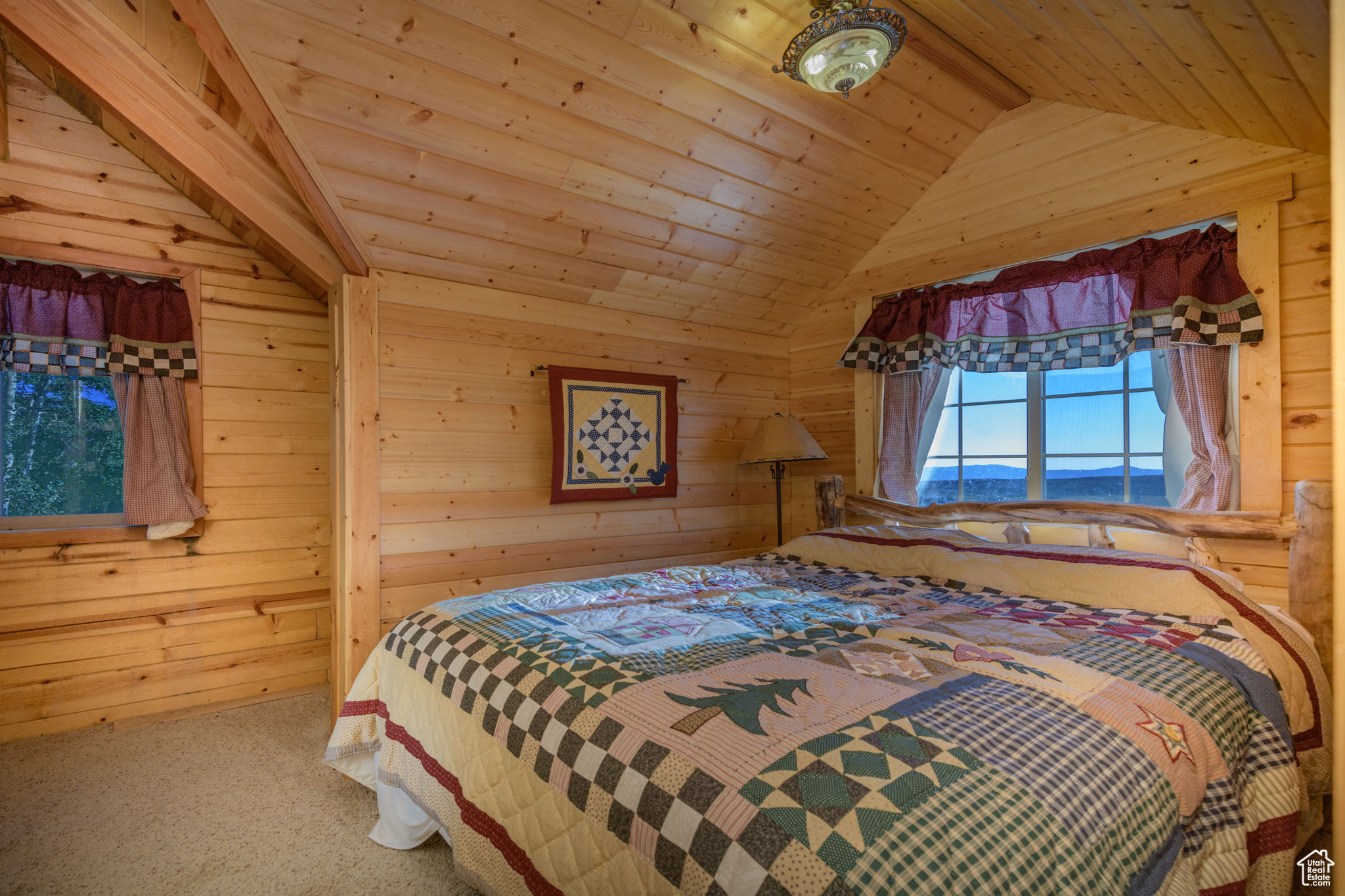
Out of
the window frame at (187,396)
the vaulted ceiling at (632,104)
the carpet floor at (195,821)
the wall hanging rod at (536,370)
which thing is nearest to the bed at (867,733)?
the carpet floor at (195,821)

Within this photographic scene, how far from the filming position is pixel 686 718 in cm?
112

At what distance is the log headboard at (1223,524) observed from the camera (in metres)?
1.95

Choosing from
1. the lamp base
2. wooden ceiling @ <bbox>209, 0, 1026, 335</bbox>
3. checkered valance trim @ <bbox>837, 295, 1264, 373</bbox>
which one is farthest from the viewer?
the lamp base

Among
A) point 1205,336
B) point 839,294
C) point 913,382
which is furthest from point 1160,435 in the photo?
point 839,294

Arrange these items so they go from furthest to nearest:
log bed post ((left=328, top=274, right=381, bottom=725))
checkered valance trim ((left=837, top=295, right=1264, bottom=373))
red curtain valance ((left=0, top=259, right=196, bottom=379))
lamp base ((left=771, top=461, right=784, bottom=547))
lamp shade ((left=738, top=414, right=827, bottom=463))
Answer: lamp base ((left=771, top=461, right=784, bottom=547))
lamp shade ((left=738, top=414, right=827, bottom=463))
red curtain valance ((left=0, top=259, right=196, bottom=379))
log bed post ((left=328, top=274, right=381, bottom=725))
checkered valance trim ((left=837, top=295, right=1264, bottom=373))

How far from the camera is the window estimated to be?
2.53 meters

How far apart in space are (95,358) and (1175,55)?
13.5 feet

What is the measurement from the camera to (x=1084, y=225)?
263cm

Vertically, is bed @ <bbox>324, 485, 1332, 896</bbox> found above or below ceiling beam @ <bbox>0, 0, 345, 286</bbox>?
below

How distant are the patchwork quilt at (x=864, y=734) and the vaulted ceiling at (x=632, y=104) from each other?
1463 mm

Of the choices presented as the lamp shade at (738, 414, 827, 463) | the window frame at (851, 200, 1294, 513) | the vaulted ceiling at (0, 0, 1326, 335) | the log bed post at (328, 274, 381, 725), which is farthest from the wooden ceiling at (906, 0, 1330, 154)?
the log bed post at (328, 274, 381, 725)

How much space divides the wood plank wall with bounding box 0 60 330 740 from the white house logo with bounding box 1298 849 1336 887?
12.6ft

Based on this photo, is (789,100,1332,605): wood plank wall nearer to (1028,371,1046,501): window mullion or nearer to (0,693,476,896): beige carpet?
(1028,371,1046,501): window mullion

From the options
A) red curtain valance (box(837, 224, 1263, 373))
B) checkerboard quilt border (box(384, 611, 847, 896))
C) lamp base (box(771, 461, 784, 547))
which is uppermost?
red curtain valance (box(837, 224, 1263, 373))
